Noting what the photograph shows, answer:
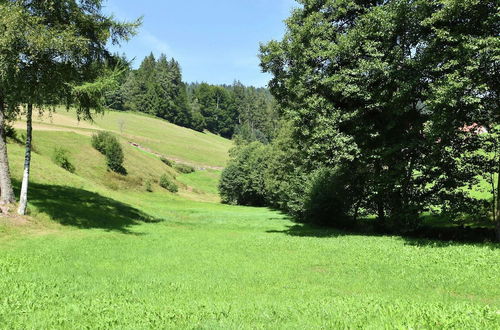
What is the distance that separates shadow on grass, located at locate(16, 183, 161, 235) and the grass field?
215 millimetres

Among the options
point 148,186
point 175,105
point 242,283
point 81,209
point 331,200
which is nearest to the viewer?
point 242,283

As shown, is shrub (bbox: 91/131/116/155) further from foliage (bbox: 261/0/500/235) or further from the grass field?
foliage (bbox: 261/0/500/235)

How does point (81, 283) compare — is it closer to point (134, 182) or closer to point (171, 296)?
point (171, 296)

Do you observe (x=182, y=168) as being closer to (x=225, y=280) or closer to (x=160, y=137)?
(x=160, y=137)

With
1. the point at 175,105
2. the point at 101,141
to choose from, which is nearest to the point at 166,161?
the point at 101,141

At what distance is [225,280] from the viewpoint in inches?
450

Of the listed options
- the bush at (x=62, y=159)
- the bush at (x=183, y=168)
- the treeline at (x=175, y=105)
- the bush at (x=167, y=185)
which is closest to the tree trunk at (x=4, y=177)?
the bush at (x=62, y=159)

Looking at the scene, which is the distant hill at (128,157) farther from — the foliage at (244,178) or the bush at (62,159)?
the foliage at (244,178)

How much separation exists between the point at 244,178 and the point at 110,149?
2532cm

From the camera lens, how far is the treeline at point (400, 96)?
16312 millimetres

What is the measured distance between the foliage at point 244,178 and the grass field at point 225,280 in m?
48.3

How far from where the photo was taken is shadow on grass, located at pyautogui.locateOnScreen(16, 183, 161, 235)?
2236 centimetres

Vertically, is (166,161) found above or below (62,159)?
above

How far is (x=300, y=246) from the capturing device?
17.8m
